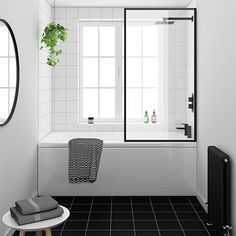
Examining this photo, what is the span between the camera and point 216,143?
384 cm

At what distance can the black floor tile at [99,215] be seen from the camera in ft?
13.6

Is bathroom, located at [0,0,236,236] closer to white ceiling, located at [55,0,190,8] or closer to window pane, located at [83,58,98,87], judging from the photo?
white ceiling, located at [55,0,190,8]

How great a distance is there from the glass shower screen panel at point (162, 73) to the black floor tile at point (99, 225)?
1.15 meters

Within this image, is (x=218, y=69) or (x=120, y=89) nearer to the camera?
(x=218, y=69)

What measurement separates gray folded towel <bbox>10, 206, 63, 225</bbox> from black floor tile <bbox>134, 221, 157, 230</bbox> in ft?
4.15

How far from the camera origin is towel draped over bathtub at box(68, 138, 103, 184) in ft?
14.4

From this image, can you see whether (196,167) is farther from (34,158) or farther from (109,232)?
(34,158)

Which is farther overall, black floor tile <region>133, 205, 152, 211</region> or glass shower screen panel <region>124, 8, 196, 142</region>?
glass shower screen panel <region>124, 8, 196, 142</region>

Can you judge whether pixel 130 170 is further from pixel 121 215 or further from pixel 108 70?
pixel 108 70

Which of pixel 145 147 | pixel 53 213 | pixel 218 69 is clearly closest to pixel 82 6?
pixel 145 147

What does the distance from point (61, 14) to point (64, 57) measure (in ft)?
1.91

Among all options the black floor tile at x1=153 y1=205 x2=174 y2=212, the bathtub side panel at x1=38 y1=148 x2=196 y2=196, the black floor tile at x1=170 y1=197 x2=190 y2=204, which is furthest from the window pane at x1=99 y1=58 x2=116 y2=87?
the black floor tile at x1=153 y1=205 x2=174 y2=212

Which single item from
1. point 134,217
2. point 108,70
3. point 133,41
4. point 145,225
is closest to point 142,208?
point 134,217

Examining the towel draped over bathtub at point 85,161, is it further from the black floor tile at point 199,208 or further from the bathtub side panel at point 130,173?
the black floor tile at point 199,208
